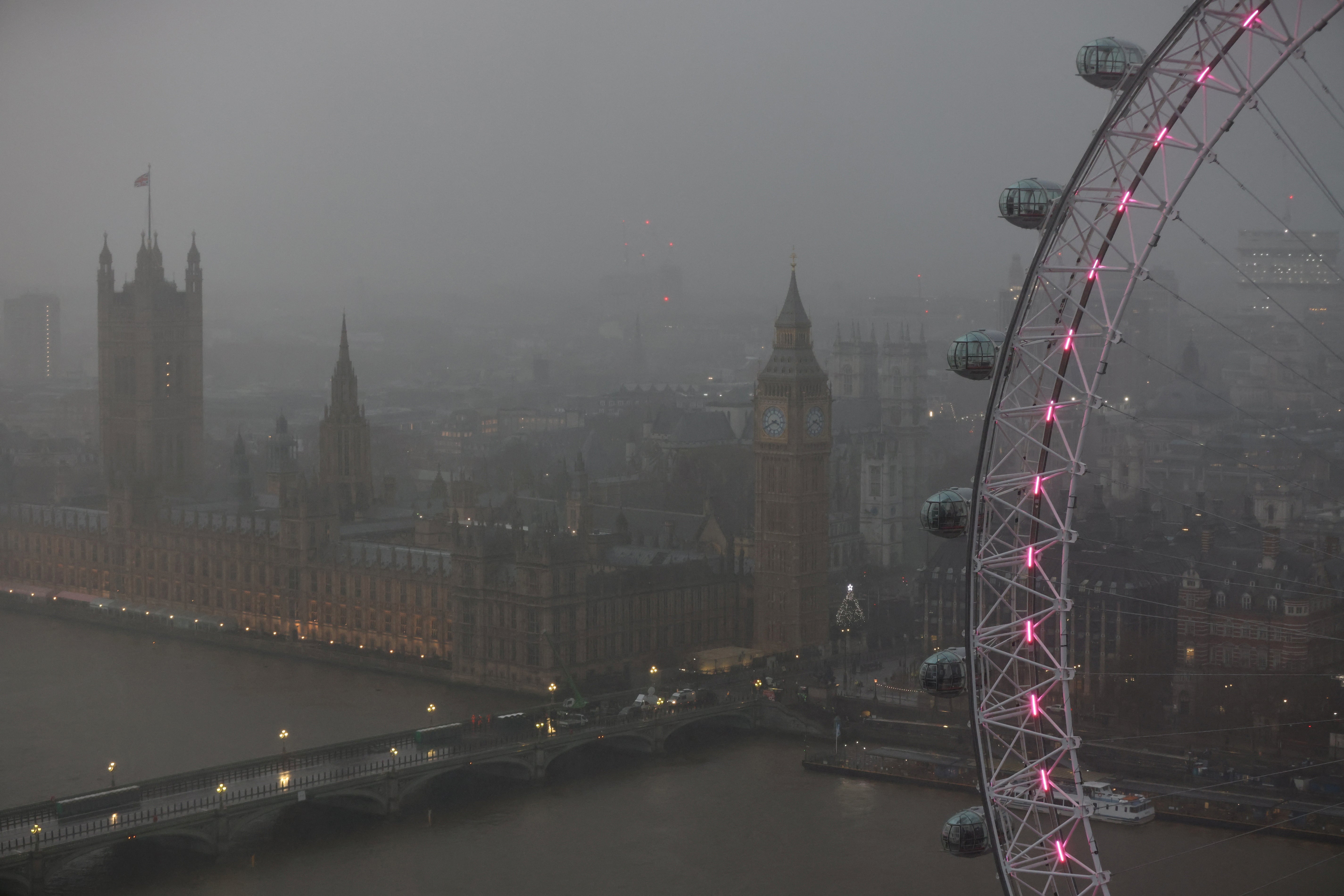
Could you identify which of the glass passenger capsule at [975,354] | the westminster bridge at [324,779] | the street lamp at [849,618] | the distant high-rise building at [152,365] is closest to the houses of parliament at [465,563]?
the street lamp at [849,618]

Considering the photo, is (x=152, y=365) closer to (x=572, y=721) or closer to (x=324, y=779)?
(x=572, y=721)

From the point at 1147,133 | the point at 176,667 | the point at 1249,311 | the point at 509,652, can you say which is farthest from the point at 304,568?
the point at 1147,133

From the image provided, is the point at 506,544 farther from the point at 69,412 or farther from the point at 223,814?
the point at 69,412

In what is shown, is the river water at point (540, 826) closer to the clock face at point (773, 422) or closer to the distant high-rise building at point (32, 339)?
the clock face at point (773, 422)

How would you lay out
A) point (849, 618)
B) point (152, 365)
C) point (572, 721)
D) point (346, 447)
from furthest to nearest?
point (152, 365)
point (346, 447)
point (849, 618)
point (572, 721)

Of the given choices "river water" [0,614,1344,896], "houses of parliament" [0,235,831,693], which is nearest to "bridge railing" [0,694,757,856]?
"river water" [0,614,1344,896]

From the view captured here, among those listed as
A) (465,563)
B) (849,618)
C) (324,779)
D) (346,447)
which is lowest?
(324,779)

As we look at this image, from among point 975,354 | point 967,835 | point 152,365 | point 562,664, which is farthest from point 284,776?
point 152,365
